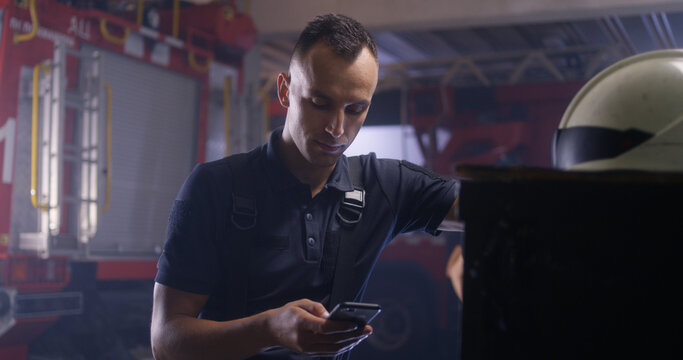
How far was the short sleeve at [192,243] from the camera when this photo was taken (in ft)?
5.69

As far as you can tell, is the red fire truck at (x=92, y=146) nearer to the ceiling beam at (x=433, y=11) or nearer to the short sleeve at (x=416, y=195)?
the ceiling beam at (x=433, y=11)

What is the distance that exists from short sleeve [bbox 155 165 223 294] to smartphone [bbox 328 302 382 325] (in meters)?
0.59

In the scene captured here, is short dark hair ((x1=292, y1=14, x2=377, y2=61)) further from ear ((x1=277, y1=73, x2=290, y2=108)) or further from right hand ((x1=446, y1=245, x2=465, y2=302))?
right hand ((x1=446, y1=245, x2=465, y2=302))

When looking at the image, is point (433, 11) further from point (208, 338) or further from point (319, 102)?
point (208, 338)

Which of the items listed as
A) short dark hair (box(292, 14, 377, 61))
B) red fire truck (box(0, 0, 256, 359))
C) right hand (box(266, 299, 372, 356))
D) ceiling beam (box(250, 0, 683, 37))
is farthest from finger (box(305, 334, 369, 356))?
ceiling beam (box(250, 0, 683, 37))

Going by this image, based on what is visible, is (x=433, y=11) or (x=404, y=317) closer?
(x=433, y=11)

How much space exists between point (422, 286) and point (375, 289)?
1.88 feet

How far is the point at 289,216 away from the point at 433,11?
4965 mm

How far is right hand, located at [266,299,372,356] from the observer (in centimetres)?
130

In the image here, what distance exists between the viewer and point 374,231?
→ 1979 mm

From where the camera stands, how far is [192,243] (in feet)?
5.76

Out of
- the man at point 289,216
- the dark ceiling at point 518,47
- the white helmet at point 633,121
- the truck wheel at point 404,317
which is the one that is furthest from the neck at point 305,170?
the truck wheel at point 404,317

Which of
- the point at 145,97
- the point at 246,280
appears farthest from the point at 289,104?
the point at 145,97

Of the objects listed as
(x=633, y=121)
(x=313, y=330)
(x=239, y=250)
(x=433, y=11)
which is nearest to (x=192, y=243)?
(x=239, y=250)
